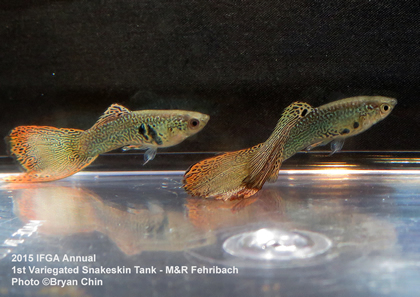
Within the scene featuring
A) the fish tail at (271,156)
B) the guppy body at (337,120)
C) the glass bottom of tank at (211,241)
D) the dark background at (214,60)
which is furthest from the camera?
the dark background at (214,60)

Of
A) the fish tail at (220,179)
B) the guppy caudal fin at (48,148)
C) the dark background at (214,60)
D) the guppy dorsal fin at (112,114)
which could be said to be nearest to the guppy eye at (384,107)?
the dark background at (214,60)

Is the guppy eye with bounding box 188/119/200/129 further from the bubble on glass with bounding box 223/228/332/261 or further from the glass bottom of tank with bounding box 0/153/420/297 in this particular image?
the bubble on glass with bounding box 223/228/332/261

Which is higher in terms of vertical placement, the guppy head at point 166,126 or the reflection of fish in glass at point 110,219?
the guppy head at point 166,126

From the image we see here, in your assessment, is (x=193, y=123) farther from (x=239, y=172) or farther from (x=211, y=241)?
(x=211, y=241)

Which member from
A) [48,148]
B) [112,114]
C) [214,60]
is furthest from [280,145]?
[48,148]

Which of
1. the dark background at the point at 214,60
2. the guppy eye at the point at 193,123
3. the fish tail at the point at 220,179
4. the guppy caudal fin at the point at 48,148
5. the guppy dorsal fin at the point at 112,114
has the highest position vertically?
the dark background at the point at 214,60

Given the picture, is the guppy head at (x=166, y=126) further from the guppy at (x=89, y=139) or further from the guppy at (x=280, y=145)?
the guppy at (x=280, y=145)
